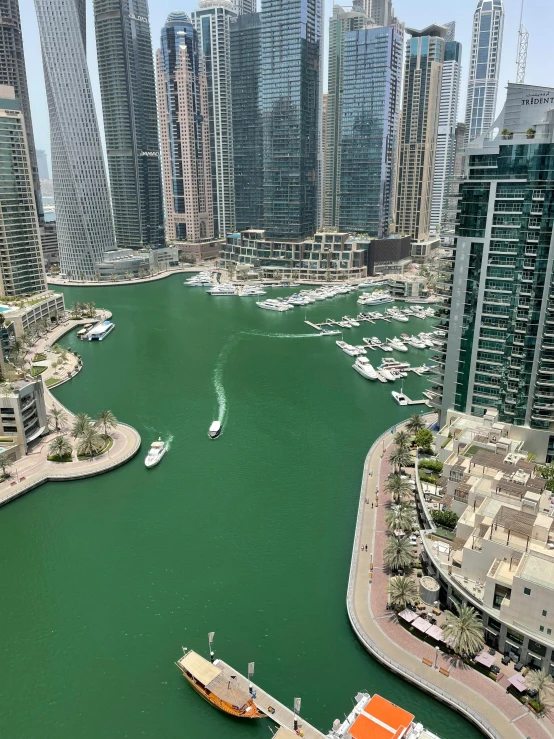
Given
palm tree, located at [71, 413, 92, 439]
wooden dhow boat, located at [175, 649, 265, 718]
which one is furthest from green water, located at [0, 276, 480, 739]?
palm tree, located at [71, 413, 92, 439]

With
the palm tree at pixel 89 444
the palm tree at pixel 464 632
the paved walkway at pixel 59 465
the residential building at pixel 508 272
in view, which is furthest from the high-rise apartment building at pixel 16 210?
the palm tree at pixel 464 632

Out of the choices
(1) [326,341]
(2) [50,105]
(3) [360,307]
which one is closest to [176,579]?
(1) [326,341]

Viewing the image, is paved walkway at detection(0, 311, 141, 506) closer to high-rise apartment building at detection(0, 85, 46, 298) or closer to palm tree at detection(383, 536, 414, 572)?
palm tree at detection(383, 536, 414, 572)

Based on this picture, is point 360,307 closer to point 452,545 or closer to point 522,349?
point 522,349

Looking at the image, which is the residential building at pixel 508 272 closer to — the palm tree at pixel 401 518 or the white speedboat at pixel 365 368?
the palm tree at pixel 401 518

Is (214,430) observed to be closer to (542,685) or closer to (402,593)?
(402,593)

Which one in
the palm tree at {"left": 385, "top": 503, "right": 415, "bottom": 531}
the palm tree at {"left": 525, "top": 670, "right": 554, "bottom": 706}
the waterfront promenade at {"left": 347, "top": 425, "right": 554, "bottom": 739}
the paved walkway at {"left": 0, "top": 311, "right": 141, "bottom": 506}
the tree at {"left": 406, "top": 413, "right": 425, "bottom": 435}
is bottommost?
the waterfront promenade at {"left": 347, "top": 425, "right": 554, "bottom": 739}

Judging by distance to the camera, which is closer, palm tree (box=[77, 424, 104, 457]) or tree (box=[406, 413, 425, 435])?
tree (box=[406, 413, 425, 435])
